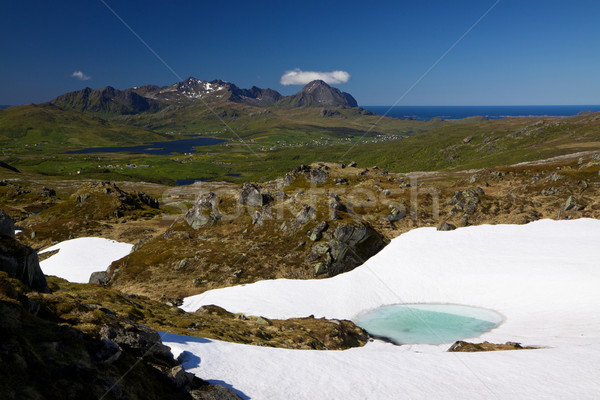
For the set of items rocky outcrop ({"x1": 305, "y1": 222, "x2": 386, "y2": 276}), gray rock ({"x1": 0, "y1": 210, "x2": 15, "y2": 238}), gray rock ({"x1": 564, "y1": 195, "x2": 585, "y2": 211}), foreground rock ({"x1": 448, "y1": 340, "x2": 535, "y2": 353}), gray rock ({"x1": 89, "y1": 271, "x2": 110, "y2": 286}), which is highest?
gray rock ({"x1": 0, "y1": 210, "x2": 15, "y2": 238})

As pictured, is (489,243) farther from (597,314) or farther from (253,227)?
(253,227)

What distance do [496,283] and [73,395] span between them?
53.4 meters

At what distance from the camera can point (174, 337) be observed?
27.3m

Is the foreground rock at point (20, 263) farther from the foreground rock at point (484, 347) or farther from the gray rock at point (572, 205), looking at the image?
the gray rock at point (572, 205)

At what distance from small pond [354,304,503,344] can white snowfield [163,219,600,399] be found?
4.54 ft

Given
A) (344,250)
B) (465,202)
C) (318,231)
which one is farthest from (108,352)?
(465,202)

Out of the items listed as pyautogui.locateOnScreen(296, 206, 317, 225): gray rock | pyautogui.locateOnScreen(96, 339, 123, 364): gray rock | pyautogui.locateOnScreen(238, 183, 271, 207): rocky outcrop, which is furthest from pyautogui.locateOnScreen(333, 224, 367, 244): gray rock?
pyautogui.locateOnScreen(96, 339, 123, 364): gray rock

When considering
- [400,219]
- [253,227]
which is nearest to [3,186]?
[253,227]

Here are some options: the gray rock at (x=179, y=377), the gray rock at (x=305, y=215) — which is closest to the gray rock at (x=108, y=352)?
the gray rock at (x=179, y=377)

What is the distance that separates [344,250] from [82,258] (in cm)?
6204

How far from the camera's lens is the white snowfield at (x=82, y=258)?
70938 mm

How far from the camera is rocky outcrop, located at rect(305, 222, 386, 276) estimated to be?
194 feet

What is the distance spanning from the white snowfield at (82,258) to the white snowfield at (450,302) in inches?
1417

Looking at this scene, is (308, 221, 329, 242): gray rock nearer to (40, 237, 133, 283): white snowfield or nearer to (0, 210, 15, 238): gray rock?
(0, 210, 15, 238): gray rock
